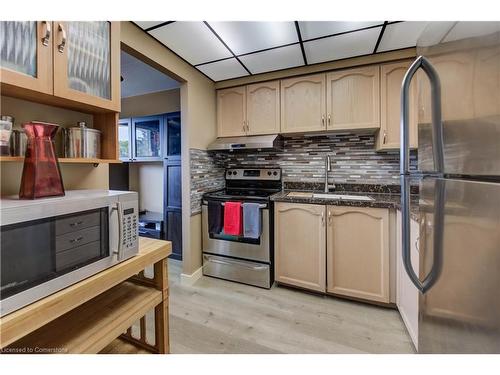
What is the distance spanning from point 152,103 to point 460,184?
3358mm

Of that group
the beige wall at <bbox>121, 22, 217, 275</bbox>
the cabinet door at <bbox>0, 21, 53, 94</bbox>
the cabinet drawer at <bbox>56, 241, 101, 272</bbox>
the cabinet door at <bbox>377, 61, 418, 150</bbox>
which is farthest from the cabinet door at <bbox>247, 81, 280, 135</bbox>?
the cabinet drawer at <bbox>56, 241, 101, 272</bbox>

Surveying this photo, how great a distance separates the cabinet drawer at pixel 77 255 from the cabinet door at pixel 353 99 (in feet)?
6.81

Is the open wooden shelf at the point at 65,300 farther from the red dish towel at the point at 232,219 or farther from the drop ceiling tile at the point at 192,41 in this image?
the drop ceiling tile at the point at 192,41

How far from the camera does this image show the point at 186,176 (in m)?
2.22

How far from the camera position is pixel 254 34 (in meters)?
1.65

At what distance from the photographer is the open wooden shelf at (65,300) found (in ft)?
1.97

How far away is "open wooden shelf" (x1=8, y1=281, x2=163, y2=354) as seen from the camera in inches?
31.4

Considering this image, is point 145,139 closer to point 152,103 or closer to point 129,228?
point 152,103

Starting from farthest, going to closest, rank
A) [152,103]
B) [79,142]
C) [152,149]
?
[152,103] → [152,149] → [79,142]

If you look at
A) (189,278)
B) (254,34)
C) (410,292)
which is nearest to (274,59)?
(254,34)

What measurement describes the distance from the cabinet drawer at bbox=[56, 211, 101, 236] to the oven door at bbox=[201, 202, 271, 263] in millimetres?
1453

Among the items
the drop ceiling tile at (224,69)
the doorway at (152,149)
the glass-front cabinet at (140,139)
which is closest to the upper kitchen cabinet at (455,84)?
the drop ceiling tile at (224,69)
